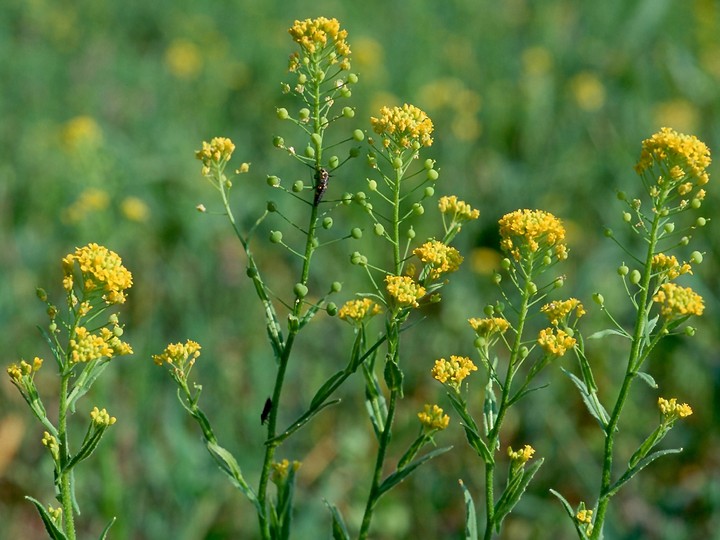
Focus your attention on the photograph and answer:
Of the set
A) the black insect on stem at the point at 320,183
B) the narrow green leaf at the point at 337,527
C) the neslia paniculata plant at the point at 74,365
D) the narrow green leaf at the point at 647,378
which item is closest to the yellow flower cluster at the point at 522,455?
the narrow green leaf at the point at 647,378

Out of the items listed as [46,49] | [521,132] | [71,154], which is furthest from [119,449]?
[46,49]

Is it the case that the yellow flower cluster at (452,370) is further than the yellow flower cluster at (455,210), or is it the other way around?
the yellow flower cluster at (455,210)

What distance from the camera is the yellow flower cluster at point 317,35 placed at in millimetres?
1754

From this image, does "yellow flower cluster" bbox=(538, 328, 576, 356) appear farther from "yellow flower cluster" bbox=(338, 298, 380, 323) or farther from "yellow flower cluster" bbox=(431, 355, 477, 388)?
"yellow flower cluster" bbox=(338, 298, 380, 323)

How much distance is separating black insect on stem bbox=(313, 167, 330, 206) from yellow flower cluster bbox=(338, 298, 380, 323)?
0.67ft

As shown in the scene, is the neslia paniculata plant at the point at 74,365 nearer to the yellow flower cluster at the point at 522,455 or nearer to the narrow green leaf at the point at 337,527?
the narrow green leaf at the point at 337,527

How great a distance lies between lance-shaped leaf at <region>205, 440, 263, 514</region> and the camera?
169 centimetres

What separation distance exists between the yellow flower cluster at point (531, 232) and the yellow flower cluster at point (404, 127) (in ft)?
0.70

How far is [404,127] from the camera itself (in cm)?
175

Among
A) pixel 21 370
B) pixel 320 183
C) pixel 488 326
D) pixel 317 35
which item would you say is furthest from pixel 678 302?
pixel 21 370

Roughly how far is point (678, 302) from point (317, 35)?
81 centimetres

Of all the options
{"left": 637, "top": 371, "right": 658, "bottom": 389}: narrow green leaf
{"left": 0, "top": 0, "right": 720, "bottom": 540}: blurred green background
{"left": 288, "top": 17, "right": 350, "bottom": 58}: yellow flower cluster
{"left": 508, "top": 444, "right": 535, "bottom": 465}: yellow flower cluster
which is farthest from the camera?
{"left": 0, "top": 0, "right": 720, "bottom": 540}: blurred green background

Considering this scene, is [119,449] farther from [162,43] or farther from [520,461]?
[162,43]

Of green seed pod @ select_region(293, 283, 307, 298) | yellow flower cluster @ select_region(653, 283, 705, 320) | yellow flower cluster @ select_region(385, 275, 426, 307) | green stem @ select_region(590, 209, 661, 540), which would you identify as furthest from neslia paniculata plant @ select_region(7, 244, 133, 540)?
yellow flower cluster @ select_region(653, 283, 705, 320)
